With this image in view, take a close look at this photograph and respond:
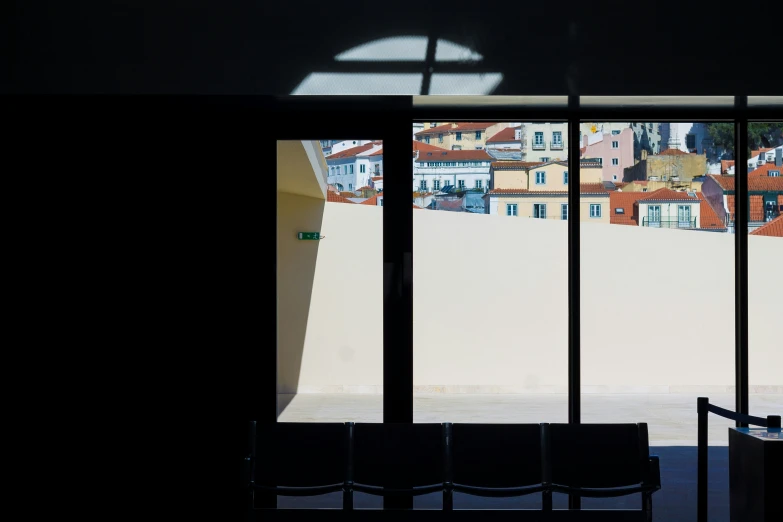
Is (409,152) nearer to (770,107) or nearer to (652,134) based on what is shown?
(652,134)

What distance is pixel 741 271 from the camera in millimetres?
5312

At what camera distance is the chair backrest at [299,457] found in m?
4.12

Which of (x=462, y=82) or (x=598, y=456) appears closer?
(x=598, y=456)

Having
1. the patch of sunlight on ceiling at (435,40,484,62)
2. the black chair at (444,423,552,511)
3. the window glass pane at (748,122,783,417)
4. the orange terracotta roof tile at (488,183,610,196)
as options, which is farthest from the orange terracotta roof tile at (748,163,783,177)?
the black chair at (444,423,552,511)

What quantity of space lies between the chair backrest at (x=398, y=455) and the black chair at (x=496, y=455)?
10 cm

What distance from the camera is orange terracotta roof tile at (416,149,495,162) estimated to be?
17.6 feet

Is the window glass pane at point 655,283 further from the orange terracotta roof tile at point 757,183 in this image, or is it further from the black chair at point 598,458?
the black chair at point 598,458

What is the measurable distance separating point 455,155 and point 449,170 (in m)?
0.12

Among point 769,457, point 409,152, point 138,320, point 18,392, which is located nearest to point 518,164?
point 409,152

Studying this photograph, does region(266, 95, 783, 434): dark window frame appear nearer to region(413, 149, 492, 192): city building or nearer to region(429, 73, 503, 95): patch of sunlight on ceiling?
region(413, 149, 492, 192): city building

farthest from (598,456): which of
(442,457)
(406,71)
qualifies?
(406,71)

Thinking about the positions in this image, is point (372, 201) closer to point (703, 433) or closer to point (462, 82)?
point (462, 82)

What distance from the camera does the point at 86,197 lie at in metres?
5.20

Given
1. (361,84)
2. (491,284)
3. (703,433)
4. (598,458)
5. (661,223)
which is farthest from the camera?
(491,284)
